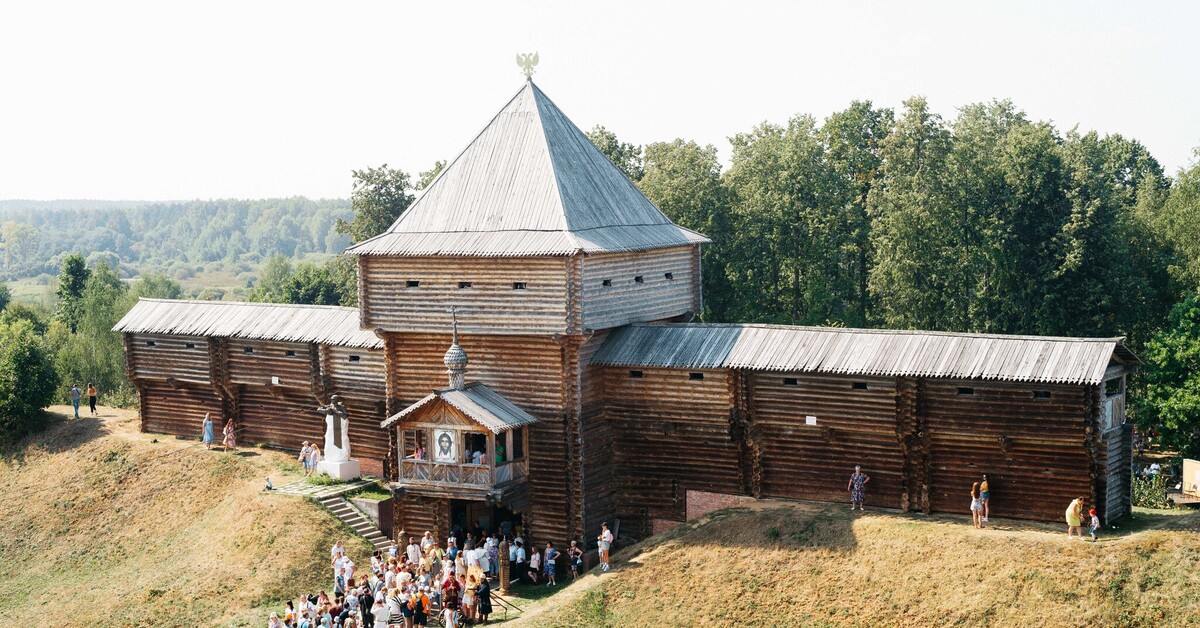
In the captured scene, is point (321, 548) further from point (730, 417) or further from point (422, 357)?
point (730, 417)

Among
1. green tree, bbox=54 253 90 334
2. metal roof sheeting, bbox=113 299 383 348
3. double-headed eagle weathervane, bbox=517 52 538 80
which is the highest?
double-headed eagle weathervane, bbox=517 52 538 80


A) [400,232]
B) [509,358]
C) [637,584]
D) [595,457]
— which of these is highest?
[400,232]

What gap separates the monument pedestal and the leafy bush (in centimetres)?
2044

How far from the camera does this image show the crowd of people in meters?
29.2

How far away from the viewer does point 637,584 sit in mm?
29906

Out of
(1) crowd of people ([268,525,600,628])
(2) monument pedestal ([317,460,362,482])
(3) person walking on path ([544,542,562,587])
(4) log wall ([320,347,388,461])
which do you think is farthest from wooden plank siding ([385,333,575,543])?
(2) monument pedestal ([317,460,362,482])

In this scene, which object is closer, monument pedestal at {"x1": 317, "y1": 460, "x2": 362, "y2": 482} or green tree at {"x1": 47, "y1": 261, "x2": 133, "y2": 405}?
monument pedestal at {"x1": 317, "y1": 460, "x2": 362, "y2": 482}

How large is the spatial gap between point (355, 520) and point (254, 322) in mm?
8967

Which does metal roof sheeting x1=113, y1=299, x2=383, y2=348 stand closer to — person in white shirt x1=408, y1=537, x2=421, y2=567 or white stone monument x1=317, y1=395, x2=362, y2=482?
white stone monument x1=317, y1=395, x2=362, y2=482

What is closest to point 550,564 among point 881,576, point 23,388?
point 881,576

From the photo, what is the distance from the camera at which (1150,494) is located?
33031mm

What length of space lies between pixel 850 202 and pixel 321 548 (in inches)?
952

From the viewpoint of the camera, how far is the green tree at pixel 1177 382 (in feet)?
120

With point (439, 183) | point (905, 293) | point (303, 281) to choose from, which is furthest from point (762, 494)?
point (303, 281)
